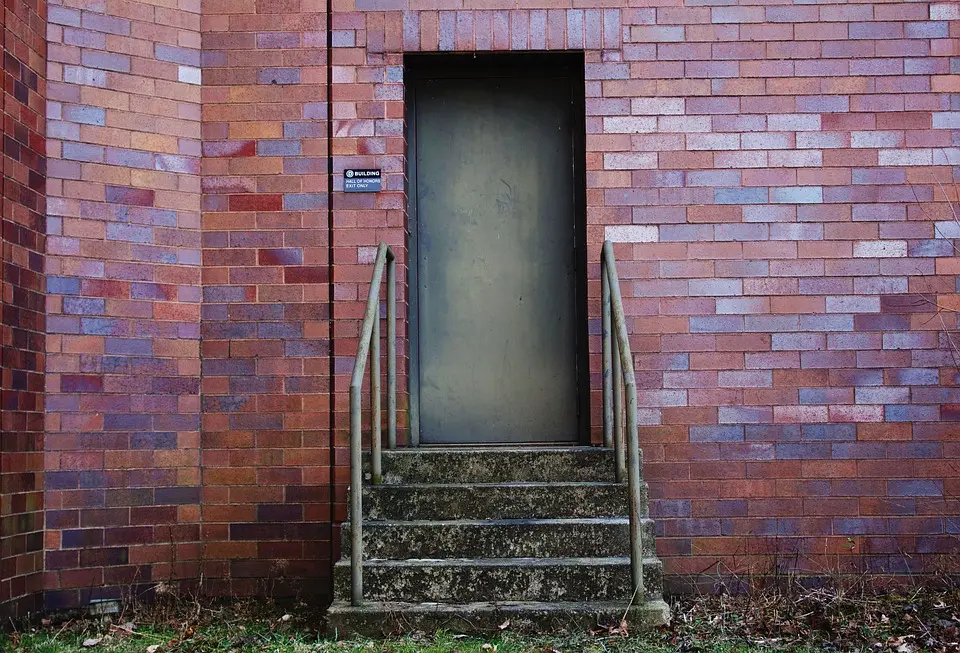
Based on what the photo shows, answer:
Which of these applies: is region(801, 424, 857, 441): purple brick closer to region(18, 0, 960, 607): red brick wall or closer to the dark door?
region(18, 0, 960, 607): red brick wall

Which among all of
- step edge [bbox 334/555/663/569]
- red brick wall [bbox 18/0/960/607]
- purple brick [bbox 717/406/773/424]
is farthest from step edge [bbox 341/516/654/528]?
purple brick [bbox 717/406/773/424]

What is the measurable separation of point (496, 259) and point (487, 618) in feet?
8.07

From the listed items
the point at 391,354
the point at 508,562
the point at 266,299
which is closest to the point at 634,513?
the point at 508,562

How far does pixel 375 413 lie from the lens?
18.5 ft

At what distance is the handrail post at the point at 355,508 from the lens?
192 inches

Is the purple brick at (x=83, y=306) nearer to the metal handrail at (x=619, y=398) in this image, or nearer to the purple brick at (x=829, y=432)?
the metal handrail at (x=619, y=398)

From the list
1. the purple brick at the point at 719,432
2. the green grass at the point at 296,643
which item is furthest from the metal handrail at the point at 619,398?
the purple brick at the point at 719,432

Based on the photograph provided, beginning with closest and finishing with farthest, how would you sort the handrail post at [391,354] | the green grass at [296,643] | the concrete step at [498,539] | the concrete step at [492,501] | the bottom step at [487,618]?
the green grass at [296,643], the bottom step at [487,618], the concrete step at [498,539], the concrete step at [492,501], the handrail post at [391,354]

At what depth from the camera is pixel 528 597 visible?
4965mm

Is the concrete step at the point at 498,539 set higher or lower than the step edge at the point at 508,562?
higher

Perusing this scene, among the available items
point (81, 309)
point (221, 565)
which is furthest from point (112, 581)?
point (81, 309)

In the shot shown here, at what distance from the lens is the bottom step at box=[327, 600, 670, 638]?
478 centimetres

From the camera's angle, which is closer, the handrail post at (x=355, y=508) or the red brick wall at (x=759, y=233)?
the handrail post at (x=355, y=508)

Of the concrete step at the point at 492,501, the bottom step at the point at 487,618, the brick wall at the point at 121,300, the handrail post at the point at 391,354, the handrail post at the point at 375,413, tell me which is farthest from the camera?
the handrail post at the point at 391,354
